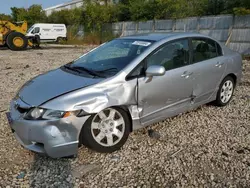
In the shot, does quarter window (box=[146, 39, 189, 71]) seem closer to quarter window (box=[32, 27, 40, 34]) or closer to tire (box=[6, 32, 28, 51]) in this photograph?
tire (box=[6, 32, 28, 51])

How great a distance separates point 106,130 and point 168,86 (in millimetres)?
1058

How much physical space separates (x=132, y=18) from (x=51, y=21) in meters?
15.8

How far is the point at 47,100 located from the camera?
261 cm

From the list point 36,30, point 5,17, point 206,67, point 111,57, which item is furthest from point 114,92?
point 5,17

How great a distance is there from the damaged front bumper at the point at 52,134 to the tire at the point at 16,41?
48.4ft

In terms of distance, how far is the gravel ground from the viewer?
2.46 meters

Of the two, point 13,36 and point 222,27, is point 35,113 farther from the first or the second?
point 13,36

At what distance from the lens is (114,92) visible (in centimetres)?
282

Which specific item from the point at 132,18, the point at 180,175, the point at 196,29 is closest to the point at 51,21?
the point at 132,18

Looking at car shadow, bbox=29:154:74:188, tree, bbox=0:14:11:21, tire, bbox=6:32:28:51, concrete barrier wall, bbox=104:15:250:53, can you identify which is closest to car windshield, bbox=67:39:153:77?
car shadow, bbox=29:154:74:188

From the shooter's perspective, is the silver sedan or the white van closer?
the silver sedan

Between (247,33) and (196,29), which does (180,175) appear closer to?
(247,33)

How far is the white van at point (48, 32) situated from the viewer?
23234mm

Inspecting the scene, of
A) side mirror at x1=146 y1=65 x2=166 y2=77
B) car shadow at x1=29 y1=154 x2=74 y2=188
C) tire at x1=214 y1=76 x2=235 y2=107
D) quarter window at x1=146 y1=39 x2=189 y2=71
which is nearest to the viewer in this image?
car shadow at x1=29 y1=154 x2=74 y2=188
